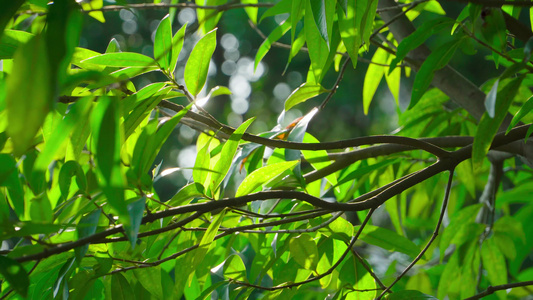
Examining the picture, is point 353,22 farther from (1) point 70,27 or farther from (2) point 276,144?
(1) point 70,27

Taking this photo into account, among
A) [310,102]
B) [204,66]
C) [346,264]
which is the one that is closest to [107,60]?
[204,66]

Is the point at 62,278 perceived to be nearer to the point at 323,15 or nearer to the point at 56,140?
the point at 56,140

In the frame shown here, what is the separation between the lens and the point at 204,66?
1.35ft

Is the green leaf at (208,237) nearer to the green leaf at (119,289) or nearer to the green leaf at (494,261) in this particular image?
the green leaf at (119,289)

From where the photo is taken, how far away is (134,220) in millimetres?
281

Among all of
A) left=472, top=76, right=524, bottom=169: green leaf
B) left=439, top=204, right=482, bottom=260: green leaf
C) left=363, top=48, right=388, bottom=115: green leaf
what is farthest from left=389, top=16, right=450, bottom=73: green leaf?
left=439, top=204, right=482, bottom=260: green leaf

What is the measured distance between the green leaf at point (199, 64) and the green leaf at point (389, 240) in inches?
9.4

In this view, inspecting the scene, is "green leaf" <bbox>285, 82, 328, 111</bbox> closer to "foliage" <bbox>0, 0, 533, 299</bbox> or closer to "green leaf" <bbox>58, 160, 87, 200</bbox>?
"foliage" <bbox>0, 0, 533, 299</bbox>

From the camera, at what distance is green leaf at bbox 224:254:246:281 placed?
529 mm

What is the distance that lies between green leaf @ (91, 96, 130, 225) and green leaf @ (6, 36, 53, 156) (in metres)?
0.04

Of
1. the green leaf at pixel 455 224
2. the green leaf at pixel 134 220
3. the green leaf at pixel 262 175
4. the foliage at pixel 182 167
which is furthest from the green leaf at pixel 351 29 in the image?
the green leaf at pixel 455 224

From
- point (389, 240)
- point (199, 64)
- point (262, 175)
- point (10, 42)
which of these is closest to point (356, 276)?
point (389, 240)

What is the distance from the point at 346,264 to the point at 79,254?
0.91ft

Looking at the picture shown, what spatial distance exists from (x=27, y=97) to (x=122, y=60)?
0.68 ft
